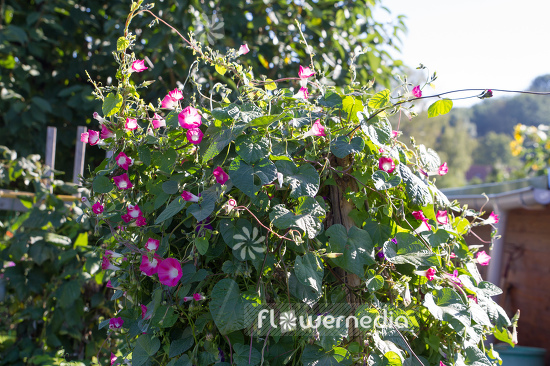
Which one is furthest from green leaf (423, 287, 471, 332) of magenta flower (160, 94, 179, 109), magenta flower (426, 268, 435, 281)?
magenta flower (160, 94, 179, 109)

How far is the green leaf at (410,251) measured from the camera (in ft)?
2.92

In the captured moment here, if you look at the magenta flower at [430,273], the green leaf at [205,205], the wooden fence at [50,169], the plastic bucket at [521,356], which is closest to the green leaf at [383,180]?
the magenta flower at [430,273]

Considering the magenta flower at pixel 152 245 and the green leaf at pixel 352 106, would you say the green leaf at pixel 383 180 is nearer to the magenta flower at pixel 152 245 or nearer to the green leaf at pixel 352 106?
the green leaf at pixel 352 106

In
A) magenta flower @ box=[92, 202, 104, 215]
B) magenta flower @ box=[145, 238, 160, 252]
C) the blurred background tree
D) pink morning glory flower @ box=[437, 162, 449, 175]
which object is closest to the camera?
magenta flower @ box=[145, 238, 160, 252]

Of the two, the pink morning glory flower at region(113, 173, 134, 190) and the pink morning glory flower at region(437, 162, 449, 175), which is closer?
the pink morning glory flower at region(113, 173, 134, 190)

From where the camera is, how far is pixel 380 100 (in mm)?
928

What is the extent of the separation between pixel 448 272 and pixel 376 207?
0.82ft

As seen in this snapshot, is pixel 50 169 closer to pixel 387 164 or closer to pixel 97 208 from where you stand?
pixel 97 208

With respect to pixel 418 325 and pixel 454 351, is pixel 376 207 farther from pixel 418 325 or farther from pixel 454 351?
pixel 454 351

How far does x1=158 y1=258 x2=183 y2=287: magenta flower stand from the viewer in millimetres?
845

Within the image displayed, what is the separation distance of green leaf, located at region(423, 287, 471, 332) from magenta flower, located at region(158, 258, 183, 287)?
52 centimetres

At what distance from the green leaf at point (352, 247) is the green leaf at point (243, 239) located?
0.15 meters

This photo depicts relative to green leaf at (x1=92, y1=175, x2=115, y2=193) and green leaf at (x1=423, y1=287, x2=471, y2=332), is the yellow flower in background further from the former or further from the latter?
green leaf at (x1=92, y1=175, x2=115, y2=193)

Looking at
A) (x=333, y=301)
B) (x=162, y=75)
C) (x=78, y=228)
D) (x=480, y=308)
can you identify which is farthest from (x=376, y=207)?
(x=162, y=75)
